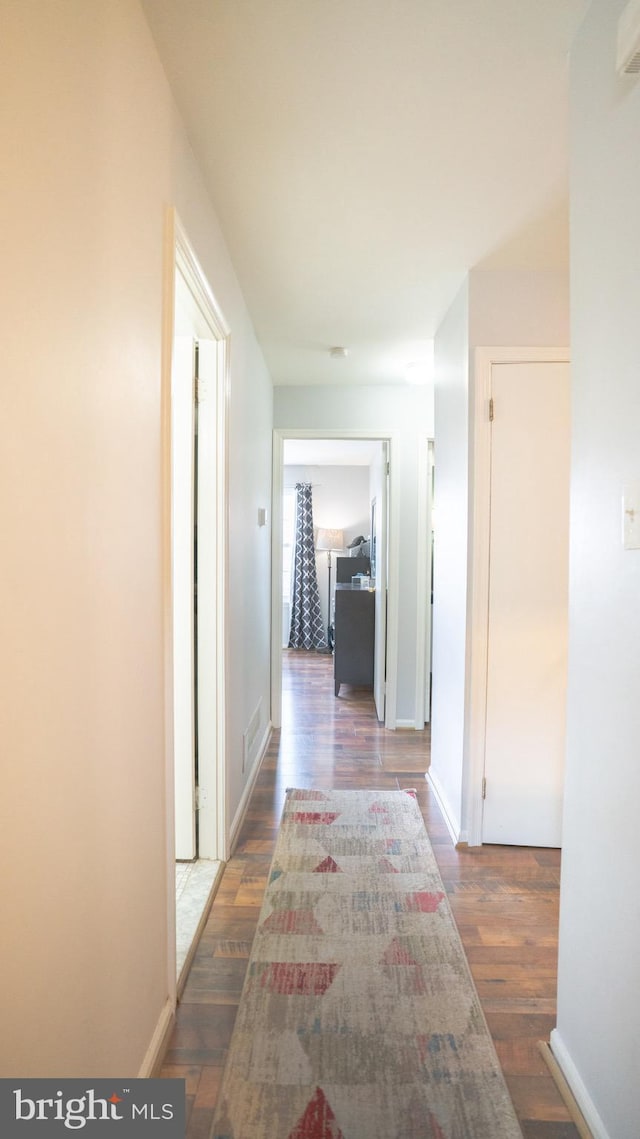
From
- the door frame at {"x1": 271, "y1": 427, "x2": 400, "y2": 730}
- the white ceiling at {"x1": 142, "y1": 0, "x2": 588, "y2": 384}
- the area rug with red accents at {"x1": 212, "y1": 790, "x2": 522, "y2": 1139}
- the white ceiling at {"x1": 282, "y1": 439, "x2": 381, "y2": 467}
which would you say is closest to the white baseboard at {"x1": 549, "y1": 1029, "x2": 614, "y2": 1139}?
the area rug with red accents at {"x1": 212, "y1": 790, "x2": 522, "y2": 1139}

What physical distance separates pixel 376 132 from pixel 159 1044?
2473mm

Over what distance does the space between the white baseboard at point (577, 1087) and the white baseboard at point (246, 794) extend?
134 cm

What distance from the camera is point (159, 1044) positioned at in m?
1.40

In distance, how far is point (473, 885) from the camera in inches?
86.5

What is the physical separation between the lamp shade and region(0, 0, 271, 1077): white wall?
633 cm

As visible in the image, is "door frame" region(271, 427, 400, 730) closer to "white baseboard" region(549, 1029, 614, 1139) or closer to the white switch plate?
"white baseboard" region(549, 1029, 614, 1139)

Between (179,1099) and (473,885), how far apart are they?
132 cm

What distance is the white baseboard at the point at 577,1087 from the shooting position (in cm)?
119

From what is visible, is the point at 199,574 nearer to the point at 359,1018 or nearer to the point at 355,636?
the point at 359,1018

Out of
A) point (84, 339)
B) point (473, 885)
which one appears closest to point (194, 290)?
point (84, 339)

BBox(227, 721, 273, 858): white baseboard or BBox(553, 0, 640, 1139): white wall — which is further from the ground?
BBox(553, 0, 640, 1139): white wall

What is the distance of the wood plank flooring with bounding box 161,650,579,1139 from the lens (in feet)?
4.49

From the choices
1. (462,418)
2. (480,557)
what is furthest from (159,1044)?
(462,418)

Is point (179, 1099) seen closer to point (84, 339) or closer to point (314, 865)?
point (314, 865)
